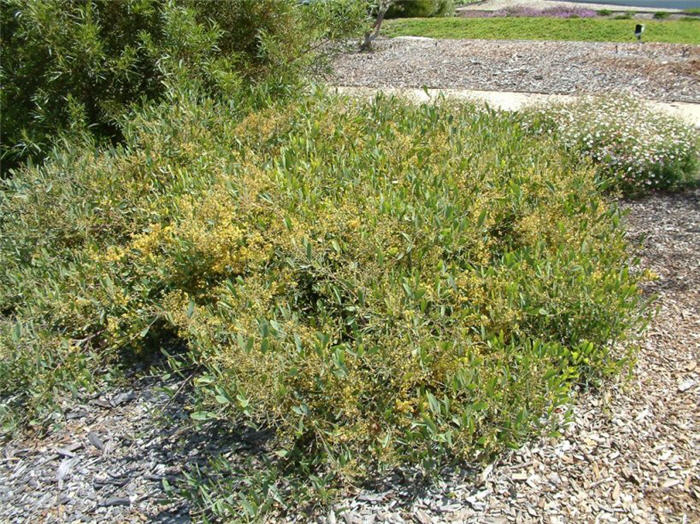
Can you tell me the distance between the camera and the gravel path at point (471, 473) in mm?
2463

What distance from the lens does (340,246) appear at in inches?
127

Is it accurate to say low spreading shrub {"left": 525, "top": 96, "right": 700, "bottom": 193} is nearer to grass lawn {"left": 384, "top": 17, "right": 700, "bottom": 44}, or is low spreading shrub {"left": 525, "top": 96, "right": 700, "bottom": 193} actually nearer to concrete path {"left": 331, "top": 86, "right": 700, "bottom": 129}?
concrete path {"left": 331, "top": 86, "right": 700, "bottom": 129}

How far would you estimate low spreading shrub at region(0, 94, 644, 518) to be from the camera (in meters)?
2.56

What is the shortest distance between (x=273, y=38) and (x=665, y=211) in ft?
12.4

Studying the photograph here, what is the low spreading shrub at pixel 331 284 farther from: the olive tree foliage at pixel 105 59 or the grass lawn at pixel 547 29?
the grass lawn at pixel 547 29

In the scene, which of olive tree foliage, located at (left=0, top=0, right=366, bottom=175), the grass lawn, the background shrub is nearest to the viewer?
olive tree foliage, located at (left=0, top=0, right=366, bottom=175)

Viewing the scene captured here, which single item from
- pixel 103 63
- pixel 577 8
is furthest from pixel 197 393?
pixel 577 8

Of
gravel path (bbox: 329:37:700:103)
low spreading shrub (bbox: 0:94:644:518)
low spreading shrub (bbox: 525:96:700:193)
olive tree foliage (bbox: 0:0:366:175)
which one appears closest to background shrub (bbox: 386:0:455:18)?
gravel path (bbox: 329:37:700:103)

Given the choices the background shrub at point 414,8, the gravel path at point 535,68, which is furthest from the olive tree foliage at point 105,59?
the background shrub at point 414,8

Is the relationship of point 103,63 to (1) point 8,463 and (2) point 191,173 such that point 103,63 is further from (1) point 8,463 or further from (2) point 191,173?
(1) point 8,463

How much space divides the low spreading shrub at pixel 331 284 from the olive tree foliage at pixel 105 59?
0.90m

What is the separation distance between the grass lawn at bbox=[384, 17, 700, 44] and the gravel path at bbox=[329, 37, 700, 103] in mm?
1714

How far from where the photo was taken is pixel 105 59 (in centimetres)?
534

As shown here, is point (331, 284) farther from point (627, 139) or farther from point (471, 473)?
point (627, 139)
